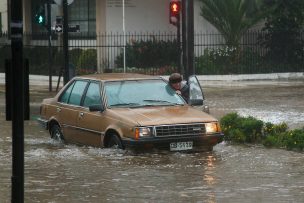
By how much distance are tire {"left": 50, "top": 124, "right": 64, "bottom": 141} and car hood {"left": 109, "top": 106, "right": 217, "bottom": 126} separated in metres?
2.01

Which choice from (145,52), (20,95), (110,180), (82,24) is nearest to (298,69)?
(145,52)

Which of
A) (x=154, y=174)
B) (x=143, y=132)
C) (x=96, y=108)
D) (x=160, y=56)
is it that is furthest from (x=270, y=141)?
(x=160, y=56)

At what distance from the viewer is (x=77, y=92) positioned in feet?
53.3

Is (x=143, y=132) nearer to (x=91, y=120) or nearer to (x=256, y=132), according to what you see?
(x=91, y=120)

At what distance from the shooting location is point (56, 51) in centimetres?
3931

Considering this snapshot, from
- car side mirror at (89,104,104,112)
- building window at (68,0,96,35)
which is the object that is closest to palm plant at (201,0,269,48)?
building window at (68,0,96,35)

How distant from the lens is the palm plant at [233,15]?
121 feet

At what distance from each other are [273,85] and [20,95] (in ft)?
87.4

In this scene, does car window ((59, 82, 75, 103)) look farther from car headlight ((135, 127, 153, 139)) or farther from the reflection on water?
car headlight ((135, 127, 153, 139))

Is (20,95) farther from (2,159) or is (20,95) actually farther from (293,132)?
(293,132)

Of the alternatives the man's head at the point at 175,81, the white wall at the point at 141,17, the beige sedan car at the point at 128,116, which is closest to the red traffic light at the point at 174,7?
the beige sedan car at the point at 128,116

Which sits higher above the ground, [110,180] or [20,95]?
[20,95]

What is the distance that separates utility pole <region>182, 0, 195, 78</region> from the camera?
79.5ft

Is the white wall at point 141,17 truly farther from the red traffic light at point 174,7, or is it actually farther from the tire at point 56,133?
the tire at point 56,133
